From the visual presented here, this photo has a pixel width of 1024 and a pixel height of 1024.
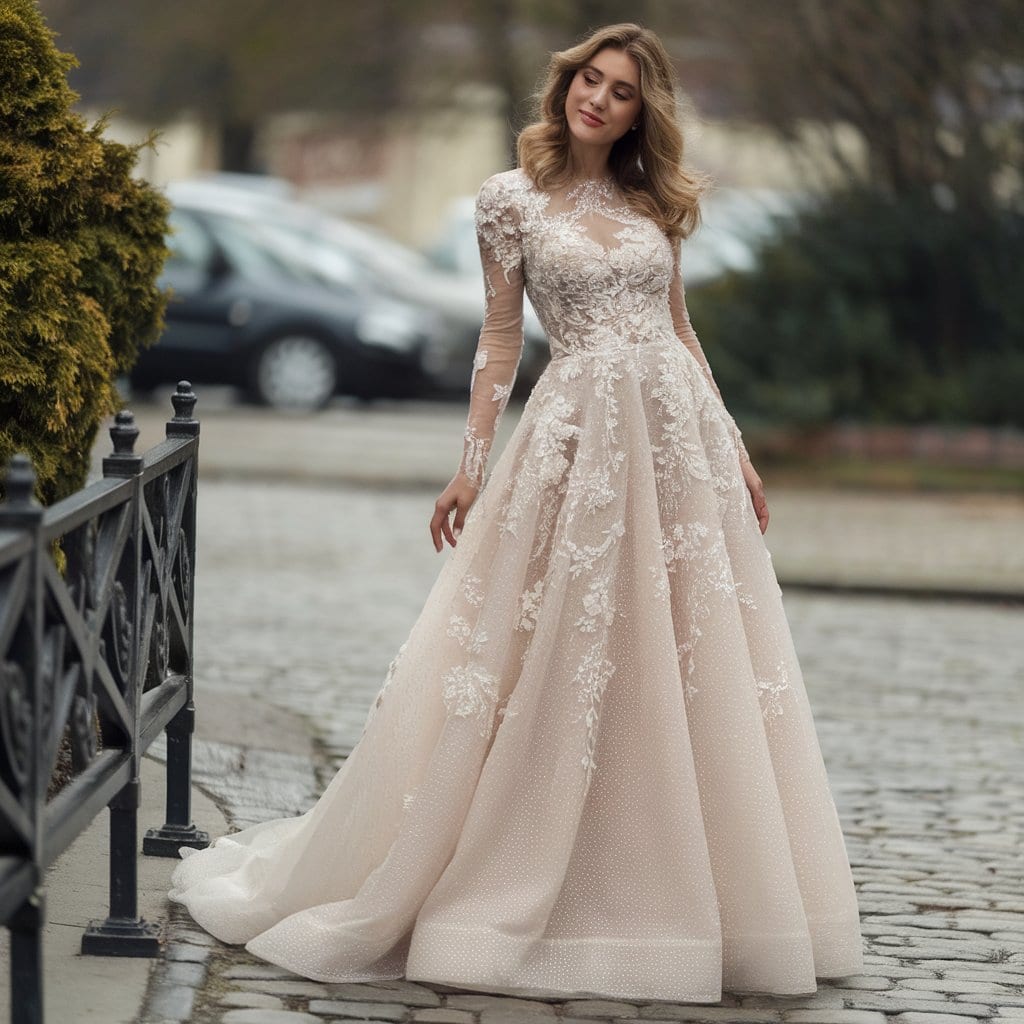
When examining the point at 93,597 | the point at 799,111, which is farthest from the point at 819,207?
the point at 93,597

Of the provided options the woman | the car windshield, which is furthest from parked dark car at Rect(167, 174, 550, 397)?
the woman

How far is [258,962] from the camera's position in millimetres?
4418

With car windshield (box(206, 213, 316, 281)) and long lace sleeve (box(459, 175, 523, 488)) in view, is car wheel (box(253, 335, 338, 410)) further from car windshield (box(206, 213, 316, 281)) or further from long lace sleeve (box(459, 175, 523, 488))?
long lace sleeve (box(459, 175, 523, 488))

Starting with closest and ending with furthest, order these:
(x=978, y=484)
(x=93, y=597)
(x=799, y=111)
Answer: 1. (x=93, y=597)
2. (x=978, y=484)
3. (x=799, y=111)

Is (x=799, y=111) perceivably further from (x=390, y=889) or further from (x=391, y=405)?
(x=390, y=889)

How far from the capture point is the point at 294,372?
65.1 ft

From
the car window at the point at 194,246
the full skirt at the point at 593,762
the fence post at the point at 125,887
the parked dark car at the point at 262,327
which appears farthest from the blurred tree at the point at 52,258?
the car window at the point at 194,246

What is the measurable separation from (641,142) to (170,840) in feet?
6.78

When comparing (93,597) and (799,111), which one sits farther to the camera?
(799,111)

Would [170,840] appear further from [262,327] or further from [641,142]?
[262,327]

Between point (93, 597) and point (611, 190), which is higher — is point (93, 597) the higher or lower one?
the lower one

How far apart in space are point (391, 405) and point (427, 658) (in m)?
17.3

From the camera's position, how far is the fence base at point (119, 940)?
4.35m

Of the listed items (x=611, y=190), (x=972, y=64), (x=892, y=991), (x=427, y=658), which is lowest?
(x=892, y=991)
